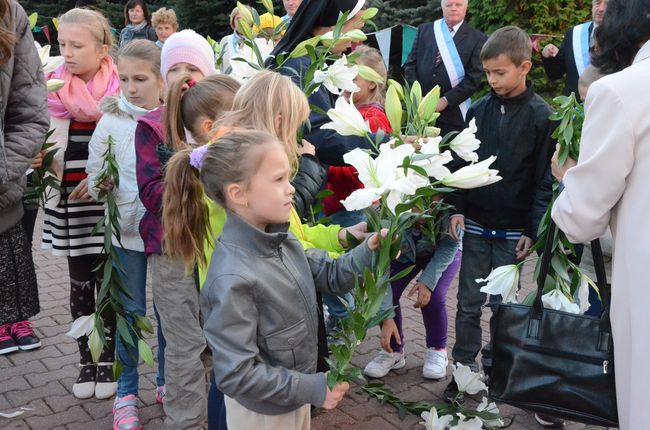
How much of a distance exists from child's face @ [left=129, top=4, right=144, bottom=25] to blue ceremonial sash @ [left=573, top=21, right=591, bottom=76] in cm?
754

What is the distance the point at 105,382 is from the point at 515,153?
2.38 meters

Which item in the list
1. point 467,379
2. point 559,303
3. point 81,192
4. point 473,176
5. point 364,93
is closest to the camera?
point 473,176

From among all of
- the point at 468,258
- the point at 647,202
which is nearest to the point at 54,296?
the point at 468,258

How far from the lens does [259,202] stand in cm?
232

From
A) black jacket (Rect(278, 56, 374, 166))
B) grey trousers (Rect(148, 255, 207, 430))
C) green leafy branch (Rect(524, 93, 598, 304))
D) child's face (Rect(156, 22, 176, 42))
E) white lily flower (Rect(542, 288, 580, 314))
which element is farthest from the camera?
child's face (Rect(156, 22, 176, 42))

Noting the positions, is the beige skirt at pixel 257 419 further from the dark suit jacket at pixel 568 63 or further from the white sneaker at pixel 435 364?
the dark suit jacket at pixel 568 63

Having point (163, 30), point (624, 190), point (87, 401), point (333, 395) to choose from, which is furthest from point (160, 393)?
point (163, 30)

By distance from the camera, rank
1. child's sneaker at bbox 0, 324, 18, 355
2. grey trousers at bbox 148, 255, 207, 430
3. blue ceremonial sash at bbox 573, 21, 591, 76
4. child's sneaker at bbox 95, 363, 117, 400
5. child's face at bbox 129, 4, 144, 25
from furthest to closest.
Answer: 1. child's face at bbox 129, 4, 144, 25
2. blue ceremonial sash at bbox 573, 21, 591, 76
3. child's sneaker at bbox 0, 324, 18, 355
4. child's sneaker at bbox 95, 363, 117, 400
5. grey trousers at bbox 148, 255, 207, 430

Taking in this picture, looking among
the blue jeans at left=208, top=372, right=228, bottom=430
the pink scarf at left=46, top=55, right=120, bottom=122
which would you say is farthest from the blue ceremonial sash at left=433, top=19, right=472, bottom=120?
the blue jeans at left=208, top=372, right=228, bottom=430

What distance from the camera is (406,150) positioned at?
2209 millimetres

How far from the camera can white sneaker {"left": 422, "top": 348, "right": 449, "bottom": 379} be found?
169 inches

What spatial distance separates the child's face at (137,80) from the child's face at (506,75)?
5.46ft

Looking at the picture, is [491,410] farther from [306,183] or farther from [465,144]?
[465,144]

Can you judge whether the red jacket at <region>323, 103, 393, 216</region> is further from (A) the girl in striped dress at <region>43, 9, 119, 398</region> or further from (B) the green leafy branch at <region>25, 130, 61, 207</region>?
(B) the green leafy branch at <region>25, 130, 61, 207</region>
